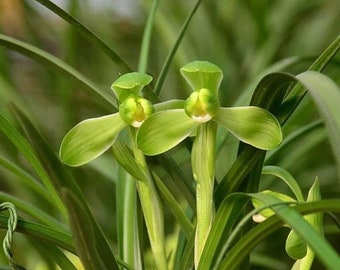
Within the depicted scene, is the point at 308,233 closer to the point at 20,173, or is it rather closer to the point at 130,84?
the point at 130,84

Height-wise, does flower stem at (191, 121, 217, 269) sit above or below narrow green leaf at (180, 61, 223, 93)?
below

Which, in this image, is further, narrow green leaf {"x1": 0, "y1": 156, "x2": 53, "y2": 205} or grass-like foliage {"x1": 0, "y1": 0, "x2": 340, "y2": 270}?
narrow green leaf {"x1": 0, "y1": 156, "x2": 53, "y2": 205}

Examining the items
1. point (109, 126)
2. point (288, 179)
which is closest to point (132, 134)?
point (109, 126)

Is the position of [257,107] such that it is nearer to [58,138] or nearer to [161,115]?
[161,115]

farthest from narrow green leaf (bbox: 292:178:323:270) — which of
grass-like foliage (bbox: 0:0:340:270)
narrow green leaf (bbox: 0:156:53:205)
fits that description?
narrow green leaf (bbox: 0:156:53:205)

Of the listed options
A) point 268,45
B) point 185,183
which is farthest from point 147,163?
point 268,45

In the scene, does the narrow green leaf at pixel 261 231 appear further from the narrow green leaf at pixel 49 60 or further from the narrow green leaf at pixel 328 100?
the narrow green leaf at pixel 49 60

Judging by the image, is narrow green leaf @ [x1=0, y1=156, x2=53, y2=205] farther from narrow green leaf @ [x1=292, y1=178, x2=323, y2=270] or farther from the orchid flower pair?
narrow green leaf @ [x1=292, y1=178, x2=323, y2=270]
